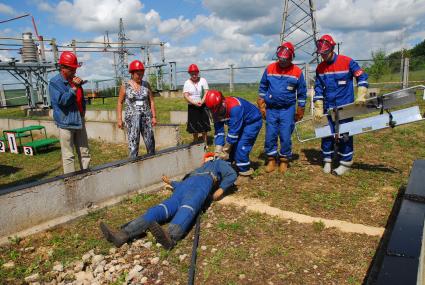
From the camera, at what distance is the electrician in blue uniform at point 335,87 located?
209 inches

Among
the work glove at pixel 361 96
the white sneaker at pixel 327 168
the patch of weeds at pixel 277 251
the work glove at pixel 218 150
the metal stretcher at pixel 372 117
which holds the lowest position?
the patch of weeds at pixel 277 251

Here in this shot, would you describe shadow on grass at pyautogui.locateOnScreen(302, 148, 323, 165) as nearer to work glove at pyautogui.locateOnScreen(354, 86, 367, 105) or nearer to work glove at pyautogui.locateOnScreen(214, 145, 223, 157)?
work glove at pyautogui.locateOnScreen(354, 86, 367, 105)

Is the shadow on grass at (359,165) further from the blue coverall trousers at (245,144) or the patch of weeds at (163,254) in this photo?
the patch of weeds at (163,254)

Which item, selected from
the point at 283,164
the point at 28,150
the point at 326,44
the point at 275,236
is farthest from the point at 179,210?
the point at 28,150

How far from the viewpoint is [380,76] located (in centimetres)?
2575

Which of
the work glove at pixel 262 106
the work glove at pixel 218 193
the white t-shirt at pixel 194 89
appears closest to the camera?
the work glove at pixel 218 193

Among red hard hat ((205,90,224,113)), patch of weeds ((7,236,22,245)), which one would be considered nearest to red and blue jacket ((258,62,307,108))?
red hard hat ((205,90,224,113))

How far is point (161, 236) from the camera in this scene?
353 centimetres

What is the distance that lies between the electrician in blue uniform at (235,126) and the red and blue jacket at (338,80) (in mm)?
1148

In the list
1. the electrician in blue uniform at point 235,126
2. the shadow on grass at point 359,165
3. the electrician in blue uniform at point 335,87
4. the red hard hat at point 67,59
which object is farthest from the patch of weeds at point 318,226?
the red hard hat at point 67,59

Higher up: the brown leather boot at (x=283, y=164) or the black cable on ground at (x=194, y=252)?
the brown leather boot at (x=283, y=164)

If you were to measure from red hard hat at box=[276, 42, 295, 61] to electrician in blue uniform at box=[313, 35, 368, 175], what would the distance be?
423 mm

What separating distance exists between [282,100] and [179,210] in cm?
274

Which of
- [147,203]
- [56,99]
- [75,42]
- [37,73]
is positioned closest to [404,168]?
[147,203]
